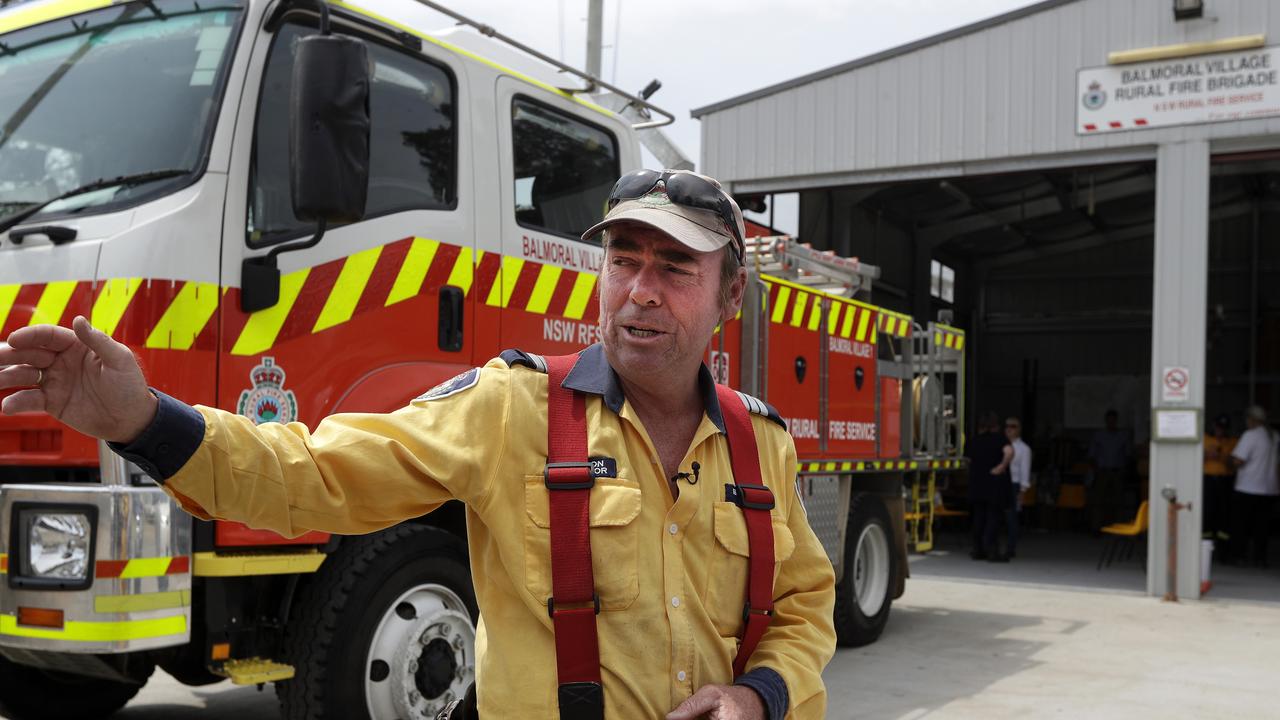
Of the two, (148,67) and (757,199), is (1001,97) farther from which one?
(148,67)

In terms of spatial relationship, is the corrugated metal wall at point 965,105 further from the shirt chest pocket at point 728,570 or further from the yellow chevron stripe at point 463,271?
the shirt chest pocket at point 728,570

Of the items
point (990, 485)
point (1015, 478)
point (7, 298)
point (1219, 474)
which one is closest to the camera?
point (7, 298)

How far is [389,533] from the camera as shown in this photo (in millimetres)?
4281

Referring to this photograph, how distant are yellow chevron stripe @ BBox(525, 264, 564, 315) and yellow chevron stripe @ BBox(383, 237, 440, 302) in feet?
1.83

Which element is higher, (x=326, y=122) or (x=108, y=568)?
(x=326, y=122)

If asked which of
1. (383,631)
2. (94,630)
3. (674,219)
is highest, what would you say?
(674,219)

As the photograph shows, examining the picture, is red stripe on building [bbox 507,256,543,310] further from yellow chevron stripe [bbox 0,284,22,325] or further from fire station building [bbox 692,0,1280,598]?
fire station building [bbox 692,0,1280,598]

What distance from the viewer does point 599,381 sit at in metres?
1.94

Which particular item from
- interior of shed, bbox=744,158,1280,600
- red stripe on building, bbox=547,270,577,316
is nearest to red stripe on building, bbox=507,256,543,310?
red stripe on building, bbox=547,270,577,316

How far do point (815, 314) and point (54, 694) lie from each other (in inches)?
189

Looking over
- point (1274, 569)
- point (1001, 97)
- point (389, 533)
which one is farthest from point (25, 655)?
point (1274, 569)

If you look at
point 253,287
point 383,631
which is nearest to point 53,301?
point 253,287

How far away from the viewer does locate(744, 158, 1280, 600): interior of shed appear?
19.5m

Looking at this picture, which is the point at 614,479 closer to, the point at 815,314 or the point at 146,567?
the point at 146,567
